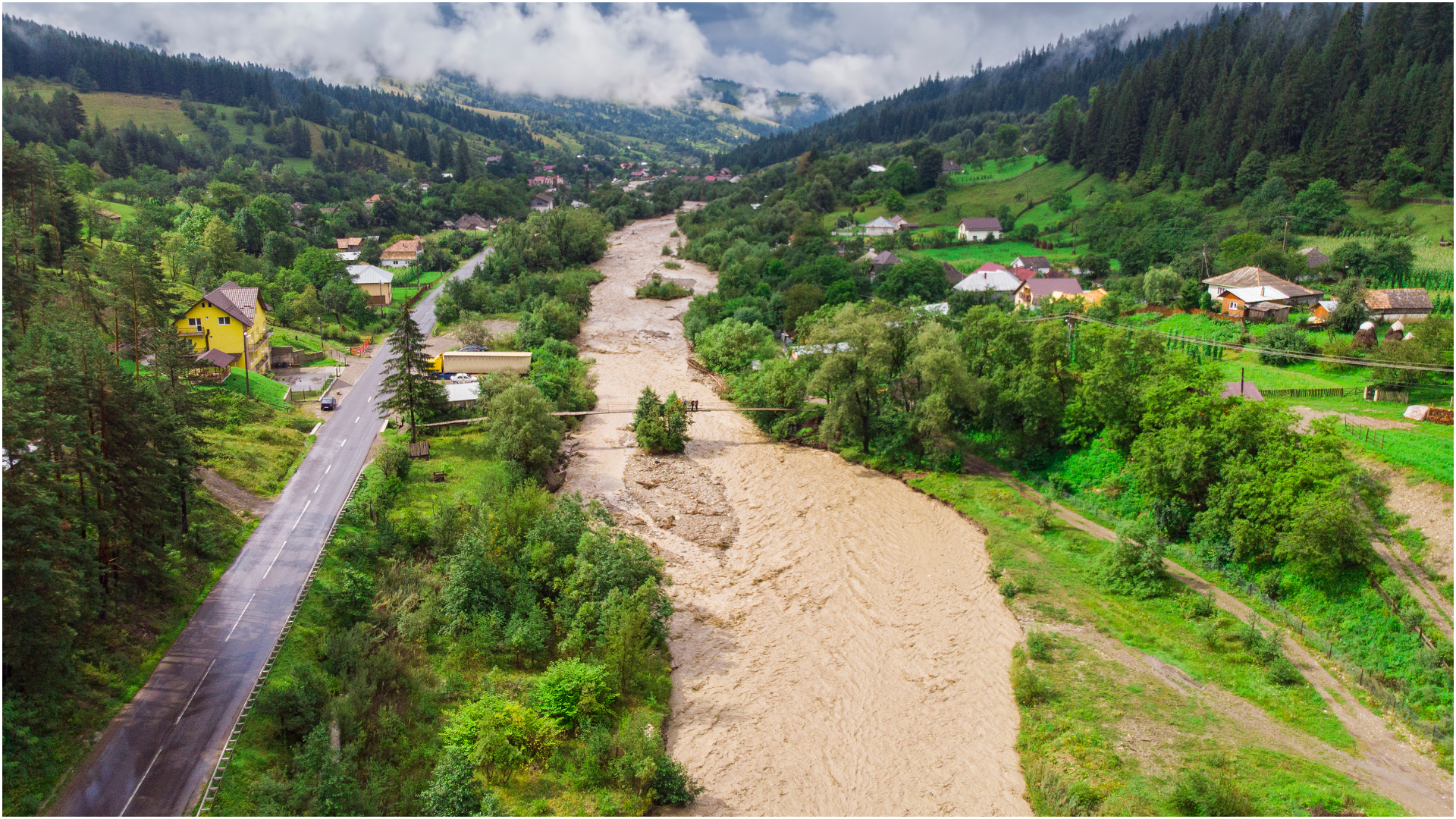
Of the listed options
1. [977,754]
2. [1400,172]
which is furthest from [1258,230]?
[977,754]

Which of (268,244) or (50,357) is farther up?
(268,244)

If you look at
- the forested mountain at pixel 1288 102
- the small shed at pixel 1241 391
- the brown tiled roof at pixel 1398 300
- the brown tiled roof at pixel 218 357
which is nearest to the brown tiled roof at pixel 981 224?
the forested mountain at pixel 1288 102

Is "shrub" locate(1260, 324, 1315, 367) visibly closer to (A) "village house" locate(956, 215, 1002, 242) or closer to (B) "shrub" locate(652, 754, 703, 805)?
(B) "shrub" locate(652, 754, 703, 805)

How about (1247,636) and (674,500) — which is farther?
(674,500)

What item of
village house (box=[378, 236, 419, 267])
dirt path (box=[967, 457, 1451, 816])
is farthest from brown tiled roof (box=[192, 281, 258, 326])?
dirt path (box=[967, 457, 1451, 816])

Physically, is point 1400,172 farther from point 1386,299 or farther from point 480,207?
point 480,207

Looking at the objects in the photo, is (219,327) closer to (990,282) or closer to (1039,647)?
(1039,647)

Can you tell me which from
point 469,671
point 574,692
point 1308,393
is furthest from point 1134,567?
point 469,671
